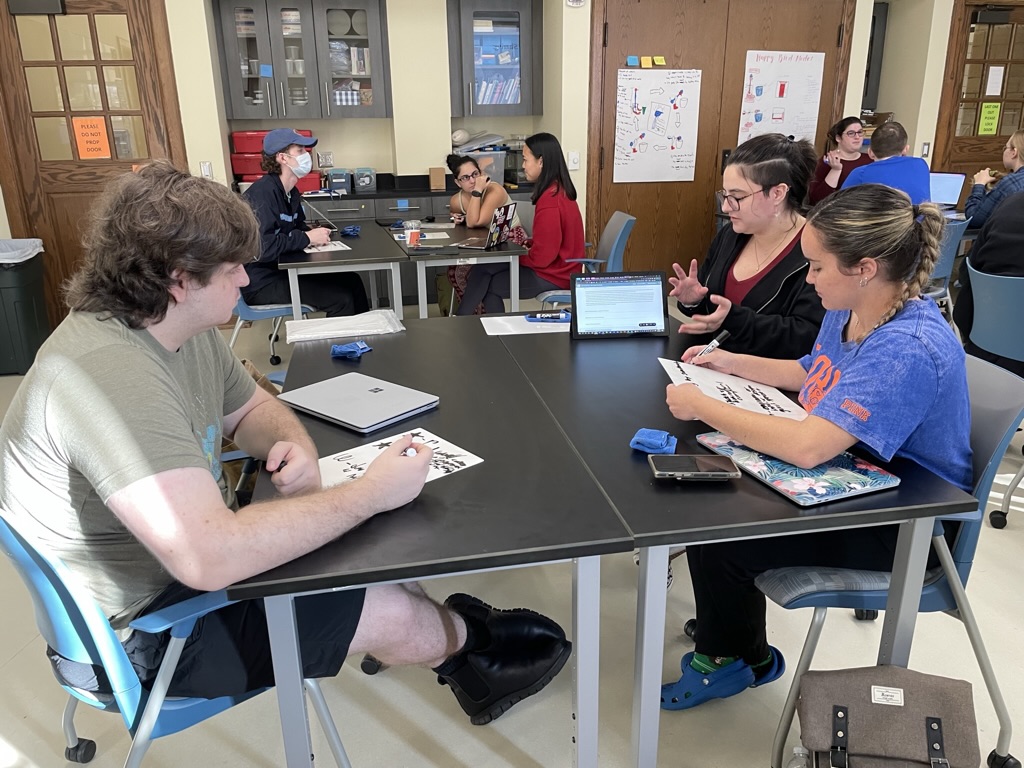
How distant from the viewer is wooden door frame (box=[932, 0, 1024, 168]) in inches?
224

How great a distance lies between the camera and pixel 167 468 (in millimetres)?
1046

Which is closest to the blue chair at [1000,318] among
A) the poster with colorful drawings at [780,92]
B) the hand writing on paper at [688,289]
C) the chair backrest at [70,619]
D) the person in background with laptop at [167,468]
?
the hand writing on paper at [688,289]

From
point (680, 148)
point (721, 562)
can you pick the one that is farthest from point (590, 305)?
point (680, 148)

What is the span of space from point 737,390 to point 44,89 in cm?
483

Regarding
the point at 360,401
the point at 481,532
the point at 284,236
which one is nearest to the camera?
the point at 481,532

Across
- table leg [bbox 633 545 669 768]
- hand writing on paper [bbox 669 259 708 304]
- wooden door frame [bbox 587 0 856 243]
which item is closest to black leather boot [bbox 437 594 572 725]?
table leg [bbox 633 545 669 768]

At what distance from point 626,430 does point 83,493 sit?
96 cm

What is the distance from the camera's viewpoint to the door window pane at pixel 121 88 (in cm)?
472

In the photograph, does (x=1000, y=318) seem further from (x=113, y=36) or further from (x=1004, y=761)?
(x=113, y=36)

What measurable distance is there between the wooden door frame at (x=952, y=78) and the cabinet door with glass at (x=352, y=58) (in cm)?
422

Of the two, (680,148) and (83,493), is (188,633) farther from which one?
(680,148)

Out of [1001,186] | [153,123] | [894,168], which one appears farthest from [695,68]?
[153,123]

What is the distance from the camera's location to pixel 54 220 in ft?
16.0

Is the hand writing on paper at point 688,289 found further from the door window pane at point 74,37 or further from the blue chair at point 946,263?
the door window pane at point 74,37
